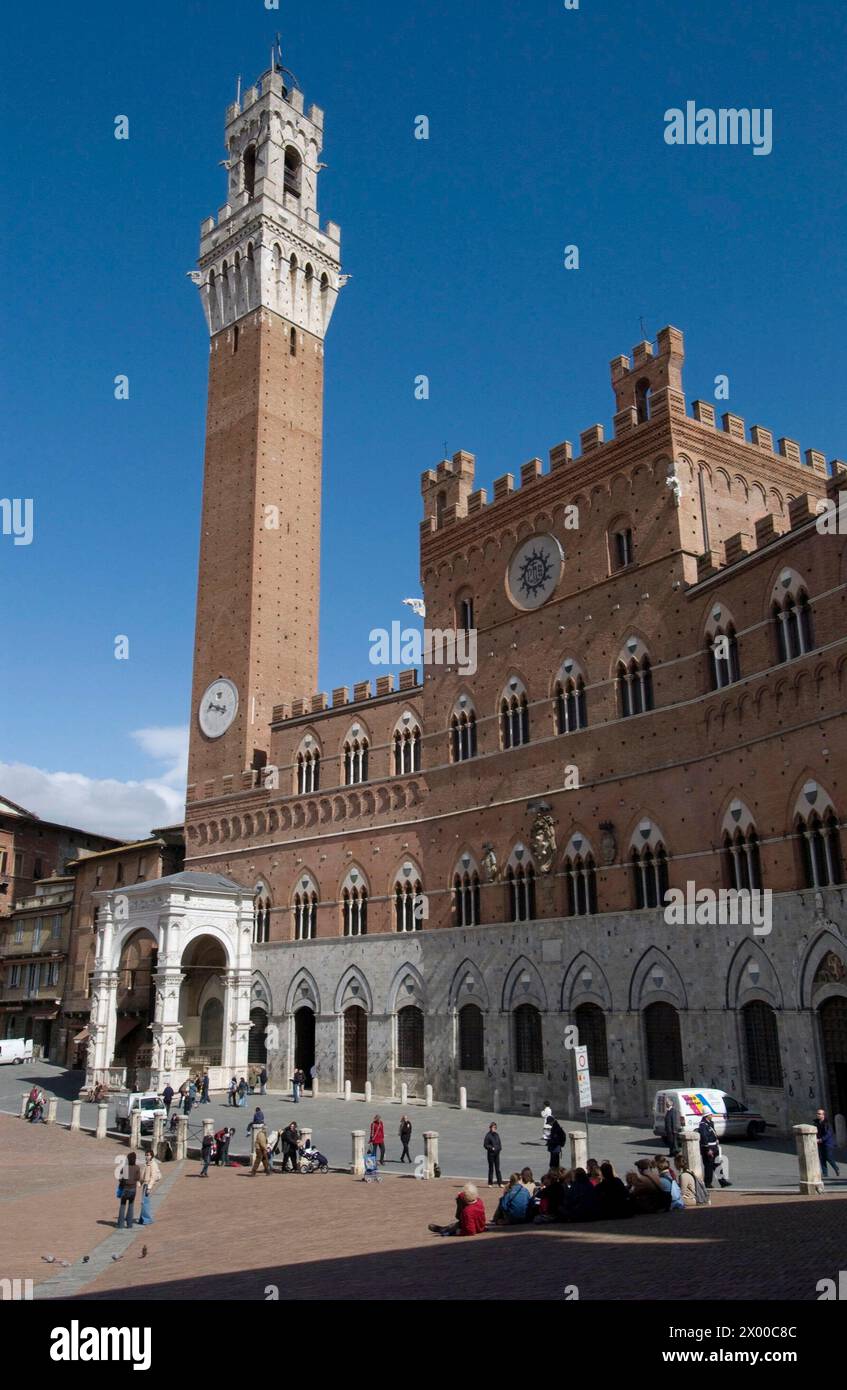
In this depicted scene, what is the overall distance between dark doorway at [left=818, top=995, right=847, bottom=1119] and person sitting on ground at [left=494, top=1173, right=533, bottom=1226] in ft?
35.0

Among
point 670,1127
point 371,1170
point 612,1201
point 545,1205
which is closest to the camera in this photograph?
point 612,1201

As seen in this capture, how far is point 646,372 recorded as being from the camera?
108 ft

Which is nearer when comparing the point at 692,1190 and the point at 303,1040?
the point at 692,1190

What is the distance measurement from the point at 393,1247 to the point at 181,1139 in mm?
13758

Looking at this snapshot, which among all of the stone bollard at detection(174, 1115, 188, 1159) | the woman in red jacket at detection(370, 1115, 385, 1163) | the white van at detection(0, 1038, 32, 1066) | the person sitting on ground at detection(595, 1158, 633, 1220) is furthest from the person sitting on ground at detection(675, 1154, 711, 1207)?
the white van at detection(0, 1038, 32, 1066)

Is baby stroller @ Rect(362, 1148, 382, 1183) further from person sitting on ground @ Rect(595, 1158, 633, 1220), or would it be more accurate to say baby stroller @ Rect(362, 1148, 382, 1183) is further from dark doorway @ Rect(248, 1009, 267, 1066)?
dark doorway @ Rect(248, 1009, 267, 1066)

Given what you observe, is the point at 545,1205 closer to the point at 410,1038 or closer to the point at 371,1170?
the point at 371,1170

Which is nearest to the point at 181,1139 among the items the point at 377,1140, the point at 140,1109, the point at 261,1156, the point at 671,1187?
the point at 261,1156

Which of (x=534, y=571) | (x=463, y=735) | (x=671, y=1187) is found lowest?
(x=671, y=1187)

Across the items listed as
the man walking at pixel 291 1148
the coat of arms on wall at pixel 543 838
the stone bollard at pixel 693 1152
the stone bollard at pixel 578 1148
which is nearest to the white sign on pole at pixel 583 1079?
the stone bollard at pixel 578 1148

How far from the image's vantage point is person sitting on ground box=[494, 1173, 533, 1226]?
15.6m

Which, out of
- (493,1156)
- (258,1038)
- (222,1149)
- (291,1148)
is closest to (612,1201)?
(493,1156)
